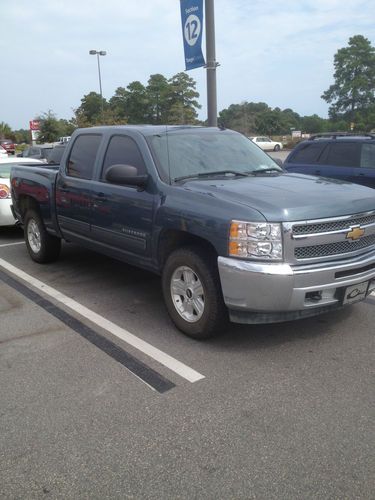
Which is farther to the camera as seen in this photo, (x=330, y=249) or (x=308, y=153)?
(x=308, y=153)

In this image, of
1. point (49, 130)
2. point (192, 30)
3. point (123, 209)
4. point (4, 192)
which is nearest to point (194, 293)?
point (123, 209)

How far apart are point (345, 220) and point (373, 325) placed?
1203mm

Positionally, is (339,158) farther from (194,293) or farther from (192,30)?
(194,293)

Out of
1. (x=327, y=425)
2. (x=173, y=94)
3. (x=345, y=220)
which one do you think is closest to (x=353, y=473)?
(x=327, y=425)

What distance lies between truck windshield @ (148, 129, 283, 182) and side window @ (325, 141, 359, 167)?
3836mm

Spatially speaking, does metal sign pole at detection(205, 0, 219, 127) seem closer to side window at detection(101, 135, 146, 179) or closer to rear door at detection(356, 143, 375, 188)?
rear door at detection(356, 143, 375, 188)

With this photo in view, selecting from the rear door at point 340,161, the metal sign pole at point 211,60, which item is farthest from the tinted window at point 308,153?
the metal sign pole at point 211,60

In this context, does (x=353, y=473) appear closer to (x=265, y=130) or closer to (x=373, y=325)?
(x=373, y=325)

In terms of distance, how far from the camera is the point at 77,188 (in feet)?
18.9

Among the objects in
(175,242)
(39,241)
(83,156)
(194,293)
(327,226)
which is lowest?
(39,241)

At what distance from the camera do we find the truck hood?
3785mm

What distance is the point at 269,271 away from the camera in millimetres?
3676

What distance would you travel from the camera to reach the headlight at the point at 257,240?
371 cm

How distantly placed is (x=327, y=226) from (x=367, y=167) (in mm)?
5196
